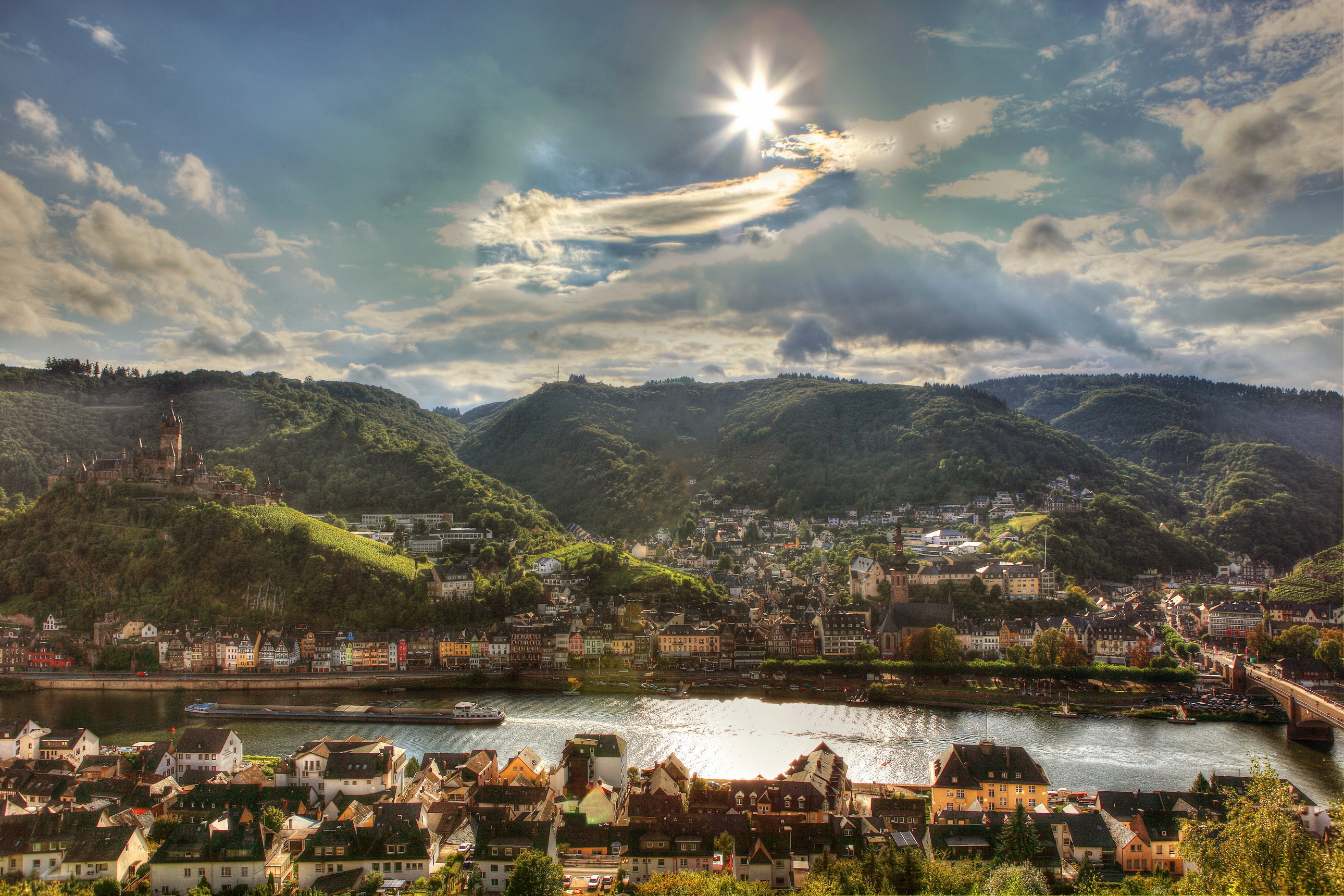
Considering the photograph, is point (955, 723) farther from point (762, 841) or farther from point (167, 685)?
point (167, 685)

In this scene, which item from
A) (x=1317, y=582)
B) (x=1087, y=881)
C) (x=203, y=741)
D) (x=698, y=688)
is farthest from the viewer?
(x=1317, y=582)

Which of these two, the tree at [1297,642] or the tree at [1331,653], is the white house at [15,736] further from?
the tree at [1297,642]

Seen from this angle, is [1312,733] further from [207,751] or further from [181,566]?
[181,566]

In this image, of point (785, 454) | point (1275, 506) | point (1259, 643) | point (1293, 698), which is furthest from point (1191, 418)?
point (1293, 698)

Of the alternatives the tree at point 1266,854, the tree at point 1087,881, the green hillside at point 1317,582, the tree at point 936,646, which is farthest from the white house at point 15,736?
the green hillside at point 1317,582

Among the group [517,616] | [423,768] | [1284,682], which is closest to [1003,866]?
[423,768]

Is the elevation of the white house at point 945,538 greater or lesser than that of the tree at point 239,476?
lesser

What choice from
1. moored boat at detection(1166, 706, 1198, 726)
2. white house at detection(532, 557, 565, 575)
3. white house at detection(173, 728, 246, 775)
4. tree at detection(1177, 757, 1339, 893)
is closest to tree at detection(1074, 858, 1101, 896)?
tree at detection(1177, 757, 1339, 893)
